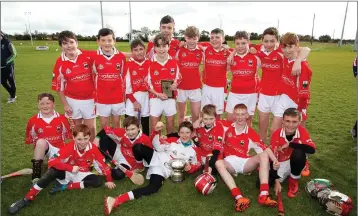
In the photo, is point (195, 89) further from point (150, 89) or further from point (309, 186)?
point (309, 186)

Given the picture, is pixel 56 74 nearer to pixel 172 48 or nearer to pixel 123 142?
pixel 123 142

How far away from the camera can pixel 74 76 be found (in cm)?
489

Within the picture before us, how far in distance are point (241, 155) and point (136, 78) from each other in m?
2.11

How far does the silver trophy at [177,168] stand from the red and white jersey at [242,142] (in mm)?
711

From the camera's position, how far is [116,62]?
5043mm

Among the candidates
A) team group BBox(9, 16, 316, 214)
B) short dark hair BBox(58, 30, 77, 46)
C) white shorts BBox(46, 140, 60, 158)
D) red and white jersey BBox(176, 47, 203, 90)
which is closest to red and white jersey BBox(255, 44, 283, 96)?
team group BBox(9, 16, 316, 214)

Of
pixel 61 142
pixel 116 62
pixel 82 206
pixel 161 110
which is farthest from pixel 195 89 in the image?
pixel 82 206

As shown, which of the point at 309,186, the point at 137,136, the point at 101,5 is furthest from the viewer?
the point at 101,5

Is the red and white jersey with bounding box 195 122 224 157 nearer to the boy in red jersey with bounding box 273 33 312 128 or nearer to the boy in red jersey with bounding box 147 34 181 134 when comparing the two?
the boy in red jersey with bounding box 147 34 181 134

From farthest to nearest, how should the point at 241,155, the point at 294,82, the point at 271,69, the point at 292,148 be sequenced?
the point at 271,69 < the point at 294,82 < the point at 241,155 < the point at 292,148

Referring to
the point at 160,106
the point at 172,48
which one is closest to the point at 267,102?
the point at 160,106

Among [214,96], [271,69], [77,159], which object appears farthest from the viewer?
[214,96]

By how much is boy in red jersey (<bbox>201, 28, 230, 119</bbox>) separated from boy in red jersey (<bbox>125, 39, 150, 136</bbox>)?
3.58ft

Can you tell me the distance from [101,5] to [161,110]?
35330mm
